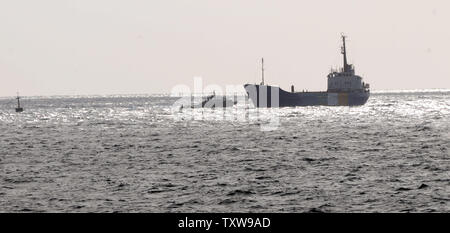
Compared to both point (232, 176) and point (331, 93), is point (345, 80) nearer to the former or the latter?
point (331, 93)

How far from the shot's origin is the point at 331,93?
147m

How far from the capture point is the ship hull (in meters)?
148

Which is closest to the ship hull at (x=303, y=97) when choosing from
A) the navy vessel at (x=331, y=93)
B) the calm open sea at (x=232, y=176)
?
the navy vessel at (x=331, y=93)

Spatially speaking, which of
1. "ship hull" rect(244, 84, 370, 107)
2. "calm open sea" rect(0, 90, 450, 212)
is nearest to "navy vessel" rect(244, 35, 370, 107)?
"ship hull" rect(244, 84, 370, 107)

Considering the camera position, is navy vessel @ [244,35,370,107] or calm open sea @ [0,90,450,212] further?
navy vessel @ [244,35,370,107]

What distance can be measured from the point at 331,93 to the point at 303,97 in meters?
7.38

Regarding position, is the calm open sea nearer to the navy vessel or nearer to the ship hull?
the navy vessel

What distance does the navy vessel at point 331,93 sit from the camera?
144 metres

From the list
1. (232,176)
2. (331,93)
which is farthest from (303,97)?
(232,176)

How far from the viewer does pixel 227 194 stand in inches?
1013

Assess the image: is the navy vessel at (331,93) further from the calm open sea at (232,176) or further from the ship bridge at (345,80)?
the calm open sea at (232,176)

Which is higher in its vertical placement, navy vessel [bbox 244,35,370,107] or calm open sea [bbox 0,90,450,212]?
navy vessel [bbox 244,35,370,107]
